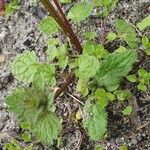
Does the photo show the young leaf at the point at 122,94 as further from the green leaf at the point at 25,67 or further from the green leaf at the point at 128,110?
the green leaf at the point at 25,67

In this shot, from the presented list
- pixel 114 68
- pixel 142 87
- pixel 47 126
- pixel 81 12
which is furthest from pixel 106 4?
pixel 47 126

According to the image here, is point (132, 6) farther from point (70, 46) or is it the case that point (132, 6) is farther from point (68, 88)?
point (68, 88)

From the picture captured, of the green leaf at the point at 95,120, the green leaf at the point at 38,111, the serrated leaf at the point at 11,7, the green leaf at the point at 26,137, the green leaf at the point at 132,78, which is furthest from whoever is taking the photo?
the serrated leaf at the point at 11,7

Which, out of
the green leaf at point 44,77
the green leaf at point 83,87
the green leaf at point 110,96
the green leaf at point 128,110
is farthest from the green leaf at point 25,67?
the green leaf at point 128,110

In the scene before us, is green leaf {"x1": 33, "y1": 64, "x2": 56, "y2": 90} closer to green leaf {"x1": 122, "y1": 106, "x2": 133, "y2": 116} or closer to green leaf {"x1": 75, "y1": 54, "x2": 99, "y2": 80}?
green leaf {"x1": 75, "y1": 54, "x2": 99, "y2": 80}

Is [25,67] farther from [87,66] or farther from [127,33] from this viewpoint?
[127,33]

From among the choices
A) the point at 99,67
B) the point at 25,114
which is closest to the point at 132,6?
the point at 99,67

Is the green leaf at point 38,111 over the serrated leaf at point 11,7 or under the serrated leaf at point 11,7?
under
